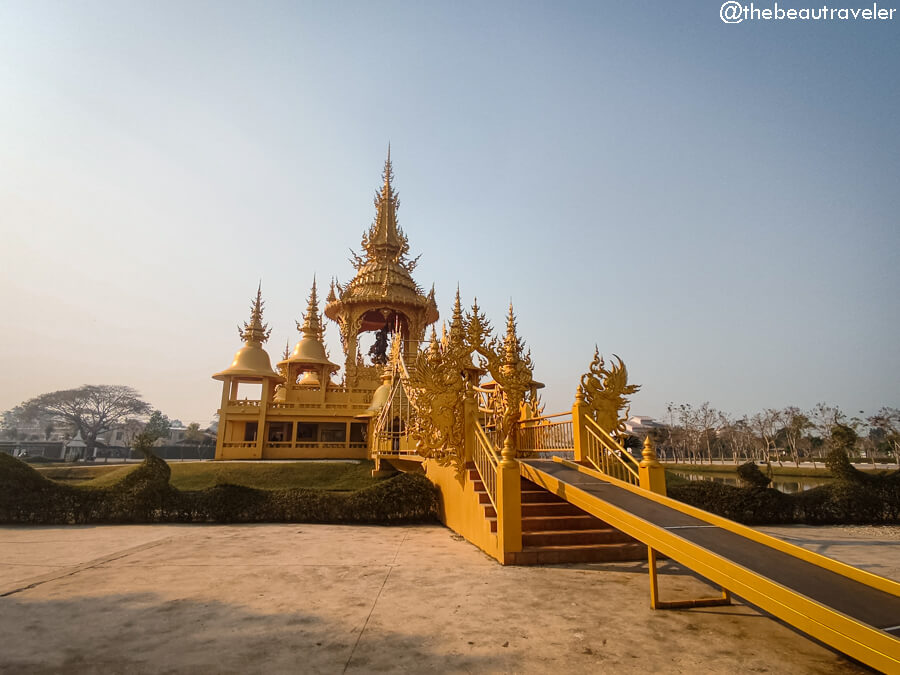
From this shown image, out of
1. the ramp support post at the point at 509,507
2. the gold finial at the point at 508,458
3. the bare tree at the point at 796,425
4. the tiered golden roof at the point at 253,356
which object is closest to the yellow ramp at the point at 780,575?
the ramp support post at the point at 509,507

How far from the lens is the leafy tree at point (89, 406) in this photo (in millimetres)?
57531

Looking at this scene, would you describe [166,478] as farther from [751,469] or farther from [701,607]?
[751,469]

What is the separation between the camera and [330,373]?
94.1 feet

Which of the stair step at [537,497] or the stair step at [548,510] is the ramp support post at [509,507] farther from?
the stair step at [537,497]

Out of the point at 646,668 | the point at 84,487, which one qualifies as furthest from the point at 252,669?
the point at 84,487

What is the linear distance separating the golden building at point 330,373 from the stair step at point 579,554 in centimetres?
1365

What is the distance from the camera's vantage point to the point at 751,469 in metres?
13.2

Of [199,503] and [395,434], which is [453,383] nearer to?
[395,434]

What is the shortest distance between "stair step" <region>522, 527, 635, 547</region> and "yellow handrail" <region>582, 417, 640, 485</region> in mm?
1003

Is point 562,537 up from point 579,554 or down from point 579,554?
up

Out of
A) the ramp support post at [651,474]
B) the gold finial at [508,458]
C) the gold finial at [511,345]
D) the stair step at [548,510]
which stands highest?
the gold finial at [511,345]

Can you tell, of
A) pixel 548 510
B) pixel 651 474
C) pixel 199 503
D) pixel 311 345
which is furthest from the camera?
pixel 311 345

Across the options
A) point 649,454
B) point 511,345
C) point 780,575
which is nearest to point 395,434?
point 511,345

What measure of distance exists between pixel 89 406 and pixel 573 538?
68.6 meters
